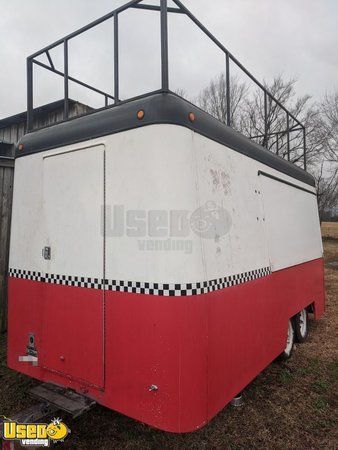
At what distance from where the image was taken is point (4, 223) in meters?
5.68

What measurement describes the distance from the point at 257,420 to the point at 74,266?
2389 millimetres

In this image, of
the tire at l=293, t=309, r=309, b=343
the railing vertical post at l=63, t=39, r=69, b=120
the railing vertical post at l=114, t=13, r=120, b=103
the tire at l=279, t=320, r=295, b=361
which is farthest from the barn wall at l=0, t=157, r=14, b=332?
the tire at l=293, t=309, r=309, b=343

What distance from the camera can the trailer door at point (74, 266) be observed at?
2.83 m

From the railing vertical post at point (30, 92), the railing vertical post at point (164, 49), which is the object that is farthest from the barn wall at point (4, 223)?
the railing vertical post at point (164, 49)

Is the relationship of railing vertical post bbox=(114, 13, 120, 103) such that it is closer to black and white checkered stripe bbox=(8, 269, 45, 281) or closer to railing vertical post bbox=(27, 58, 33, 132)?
railing vertical post bbox=(27, 58, 33, 132)

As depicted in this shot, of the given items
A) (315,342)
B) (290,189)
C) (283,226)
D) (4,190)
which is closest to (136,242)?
(283,226)

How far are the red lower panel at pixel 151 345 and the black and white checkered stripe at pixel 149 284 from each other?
47 mm

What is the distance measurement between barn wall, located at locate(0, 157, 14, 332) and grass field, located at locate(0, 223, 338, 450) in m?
0.95

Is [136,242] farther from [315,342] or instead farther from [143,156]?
[315,342]

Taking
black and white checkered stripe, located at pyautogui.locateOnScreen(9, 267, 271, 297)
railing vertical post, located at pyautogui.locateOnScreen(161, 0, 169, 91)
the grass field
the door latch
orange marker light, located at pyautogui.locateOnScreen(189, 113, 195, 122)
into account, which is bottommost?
the grass field

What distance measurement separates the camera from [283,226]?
441cm

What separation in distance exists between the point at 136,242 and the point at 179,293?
510mm

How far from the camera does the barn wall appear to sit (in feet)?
18.3

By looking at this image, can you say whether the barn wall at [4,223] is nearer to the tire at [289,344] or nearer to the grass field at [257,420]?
the grass field at [257,420]
